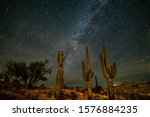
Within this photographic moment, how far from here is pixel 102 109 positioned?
8961 millimetres

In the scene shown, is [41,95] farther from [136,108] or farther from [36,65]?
[136,108]

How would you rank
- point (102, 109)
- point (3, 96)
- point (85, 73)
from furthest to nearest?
1. point (85, 73)
2. point (3, 96)
3. point (102, 109)

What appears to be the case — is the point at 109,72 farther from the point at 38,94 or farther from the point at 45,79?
the point at 45,79

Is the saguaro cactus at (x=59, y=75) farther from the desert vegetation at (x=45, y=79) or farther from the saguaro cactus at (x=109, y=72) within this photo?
the saguaro cactus at (x=109, y=72)

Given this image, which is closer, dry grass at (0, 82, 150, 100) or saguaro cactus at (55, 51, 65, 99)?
saguaro cactus at (55, 51, 65, 99)

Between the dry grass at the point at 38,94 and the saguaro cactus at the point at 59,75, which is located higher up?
the saguaro cactus at the point at 59,75

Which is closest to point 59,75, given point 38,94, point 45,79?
point 38,94

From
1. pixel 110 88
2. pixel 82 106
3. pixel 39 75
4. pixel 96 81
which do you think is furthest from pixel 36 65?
pixel 82 106

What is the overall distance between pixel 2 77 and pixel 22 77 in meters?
3.30

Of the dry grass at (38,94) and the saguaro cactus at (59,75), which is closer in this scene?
the saguaro cactus at (59,75)

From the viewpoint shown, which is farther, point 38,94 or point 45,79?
point 45,79

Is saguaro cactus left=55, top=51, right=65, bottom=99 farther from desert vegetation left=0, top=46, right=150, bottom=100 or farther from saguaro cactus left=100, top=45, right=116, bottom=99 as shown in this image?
saguaro cactus left=100, top=45, right=116, bottom=99

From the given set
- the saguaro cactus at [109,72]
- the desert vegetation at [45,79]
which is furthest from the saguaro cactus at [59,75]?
the saguaro cactus at [109,72]

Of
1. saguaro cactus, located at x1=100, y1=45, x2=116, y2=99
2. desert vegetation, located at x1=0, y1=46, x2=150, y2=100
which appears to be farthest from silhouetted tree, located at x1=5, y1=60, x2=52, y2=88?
saguaro cactus, located at x1=100, y1=45, x2=116, y2=99
